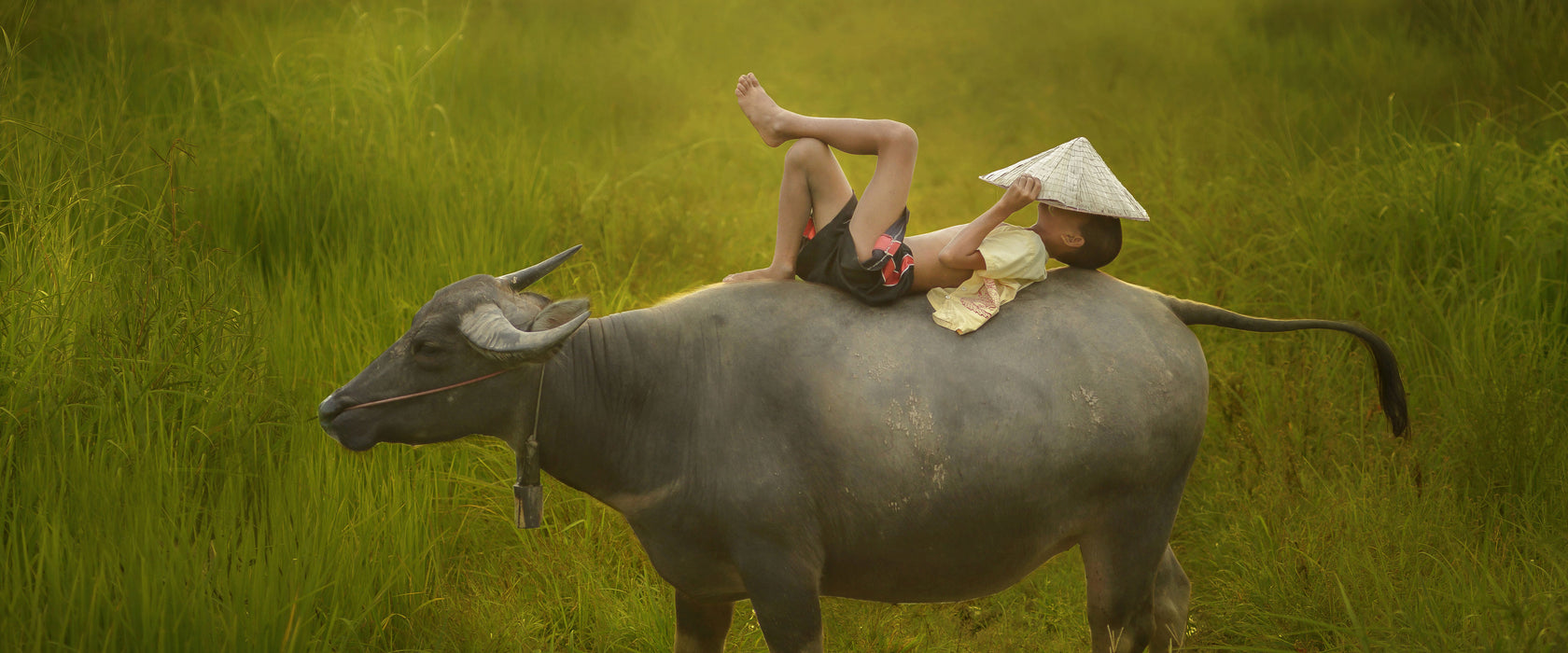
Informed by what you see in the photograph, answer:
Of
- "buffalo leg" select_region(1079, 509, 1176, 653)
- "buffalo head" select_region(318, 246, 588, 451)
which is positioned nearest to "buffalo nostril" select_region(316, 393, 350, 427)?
"buffalo head" select_region(318, 246, 588, 451)

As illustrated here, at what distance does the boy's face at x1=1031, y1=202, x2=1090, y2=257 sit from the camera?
11.3 ft

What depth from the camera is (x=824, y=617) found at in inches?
175

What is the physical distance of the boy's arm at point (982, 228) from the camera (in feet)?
10.7

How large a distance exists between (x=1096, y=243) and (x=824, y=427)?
3.48 feet

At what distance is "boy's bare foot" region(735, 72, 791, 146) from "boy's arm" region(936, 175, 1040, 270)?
2.02 ft

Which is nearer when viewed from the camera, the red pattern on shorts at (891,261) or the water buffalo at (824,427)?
the water buffalo at (824,427)

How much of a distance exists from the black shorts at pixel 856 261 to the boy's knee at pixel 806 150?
0.19 meters

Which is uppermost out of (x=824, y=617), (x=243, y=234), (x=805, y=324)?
(x=805, y=324)

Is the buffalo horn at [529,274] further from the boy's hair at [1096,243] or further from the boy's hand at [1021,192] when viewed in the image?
the boy's hair at [1096,243]

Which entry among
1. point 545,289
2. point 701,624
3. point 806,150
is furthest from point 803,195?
point 545,289

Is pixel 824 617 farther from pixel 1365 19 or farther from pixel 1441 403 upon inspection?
pixel 1365 19

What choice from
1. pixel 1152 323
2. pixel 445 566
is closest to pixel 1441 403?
pixel 1152 323

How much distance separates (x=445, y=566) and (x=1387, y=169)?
5295mm

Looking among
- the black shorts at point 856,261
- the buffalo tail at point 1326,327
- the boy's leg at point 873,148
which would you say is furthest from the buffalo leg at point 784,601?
the buffalo tail at point 1326,327
